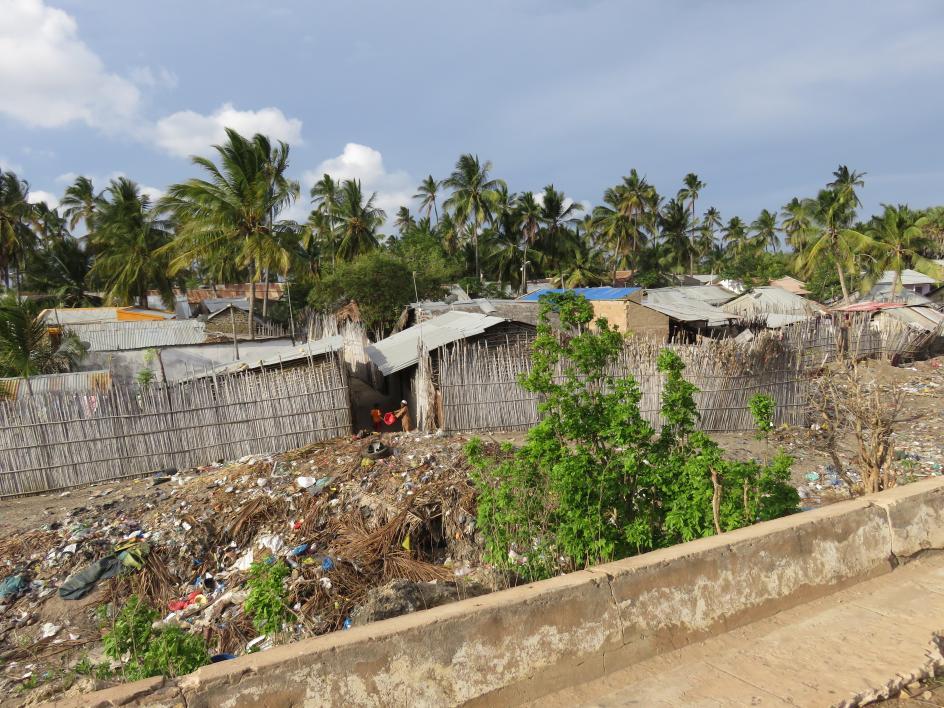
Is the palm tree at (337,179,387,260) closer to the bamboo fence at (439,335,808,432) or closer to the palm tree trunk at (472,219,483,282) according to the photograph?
the palm tree trunk at (472,219,483,282)

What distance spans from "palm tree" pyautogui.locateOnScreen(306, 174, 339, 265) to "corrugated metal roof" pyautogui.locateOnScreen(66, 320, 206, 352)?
540 inches

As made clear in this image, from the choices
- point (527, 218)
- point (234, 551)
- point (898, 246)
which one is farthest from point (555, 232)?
point (234, 551)

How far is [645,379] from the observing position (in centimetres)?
1061

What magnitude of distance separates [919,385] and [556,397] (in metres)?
15.6

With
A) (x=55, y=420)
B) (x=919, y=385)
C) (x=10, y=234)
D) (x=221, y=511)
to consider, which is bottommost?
(x=919, y=385)

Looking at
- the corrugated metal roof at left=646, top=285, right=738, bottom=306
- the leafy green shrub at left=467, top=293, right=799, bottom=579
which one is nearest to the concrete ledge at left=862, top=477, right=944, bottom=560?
the leafy green shrub at left=467, top=293, right=799, bottom=579

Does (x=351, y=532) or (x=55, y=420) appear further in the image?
(x=55, y=420)

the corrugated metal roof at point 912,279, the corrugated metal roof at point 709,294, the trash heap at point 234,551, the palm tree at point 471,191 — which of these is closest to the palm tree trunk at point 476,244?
the palm tree at point 471,191

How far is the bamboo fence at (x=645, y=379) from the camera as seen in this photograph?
34.8 feet

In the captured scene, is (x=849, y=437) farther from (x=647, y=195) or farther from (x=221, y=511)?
(x=647, y=195)

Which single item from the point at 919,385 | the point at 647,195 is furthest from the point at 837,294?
the point at 919,385

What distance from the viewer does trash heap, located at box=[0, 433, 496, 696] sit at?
5.54m

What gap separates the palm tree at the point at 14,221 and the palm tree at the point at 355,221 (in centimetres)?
1471

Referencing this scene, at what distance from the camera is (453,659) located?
2.44 meters
